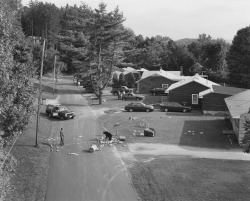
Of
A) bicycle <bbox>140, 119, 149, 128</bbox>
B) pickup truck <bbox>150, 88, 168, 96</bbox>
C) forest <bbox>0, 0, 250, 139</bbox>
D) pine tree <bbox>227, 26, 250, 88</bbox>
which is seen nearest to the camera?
forest <bbox>0, 0, 250, 139</bbox>

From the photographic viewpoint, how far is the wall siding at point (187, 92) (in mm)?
53938

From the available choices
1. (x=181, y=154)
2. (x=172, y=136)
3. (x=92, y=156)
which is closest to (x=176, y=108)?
(x=172, y=136)

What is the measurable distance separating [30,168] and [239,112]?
Result: 20.7 m

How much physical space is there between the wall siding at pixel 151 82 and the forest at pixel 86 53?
21.5ft

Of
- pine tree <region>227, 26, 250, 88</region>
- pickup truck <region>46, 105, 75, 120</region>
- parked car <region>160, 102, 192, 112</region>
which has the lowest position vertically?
pickup truck <region>46, 105, 75, 120</region>

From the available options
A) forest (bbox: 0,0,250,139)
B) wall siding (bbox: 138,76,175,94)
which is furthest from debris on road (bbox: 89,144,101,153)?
wall siding (bbox: 138,76,175,94)

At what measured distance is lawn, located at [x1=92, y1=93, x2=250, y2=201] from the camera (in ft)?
76.0

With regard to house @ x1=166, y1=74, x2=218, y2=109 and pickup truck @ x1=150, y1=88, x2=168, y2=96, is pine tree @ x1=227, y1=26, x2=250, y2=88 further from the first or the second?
house @ x1=166, y1=74, x2=218, y2=109

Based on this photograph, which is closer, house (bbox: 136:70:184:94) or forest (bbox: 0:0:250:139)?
forest (bbox: 0:0:250:139)

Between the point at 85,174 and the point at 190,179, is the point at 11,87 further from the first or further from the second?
the point at 190,179

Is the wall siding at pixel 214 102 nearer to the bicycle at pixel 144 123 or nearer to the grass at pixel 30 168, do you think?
the bicycle at pixel 144 123

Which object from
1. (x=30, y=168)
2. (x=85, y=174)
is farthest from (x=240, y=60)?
(x=30, y=168)

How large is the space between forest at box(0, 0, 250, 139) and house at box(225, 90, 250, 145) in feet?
63.7

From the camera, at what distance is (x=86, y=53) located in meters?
56.1
